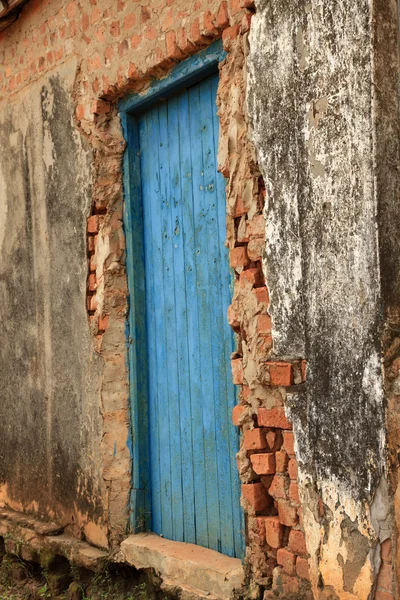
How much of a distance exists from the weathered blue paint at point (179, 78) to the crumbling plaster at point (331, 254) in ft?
1.55

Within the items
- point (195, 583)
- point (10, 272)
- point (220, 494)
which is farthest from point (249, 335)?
point (10, 272)

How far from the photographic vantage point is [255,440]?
3.48 m

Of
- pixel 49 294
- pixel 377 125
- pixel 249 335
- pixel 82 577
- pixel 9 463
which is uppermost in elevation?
pixel 377 125

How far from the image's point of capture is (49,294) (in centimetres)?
511

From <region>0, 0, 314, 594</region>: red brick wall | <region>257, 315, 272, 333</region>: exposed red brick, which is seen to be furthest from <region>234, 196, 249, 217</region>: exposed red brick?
<region>257, 315, 272, 333</region>: exposed red brick

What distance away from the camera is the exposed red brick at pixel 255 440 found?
346 centimetres

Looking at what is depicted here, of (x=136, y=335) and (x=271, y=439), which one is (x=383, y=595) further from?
(x=136, y=335)

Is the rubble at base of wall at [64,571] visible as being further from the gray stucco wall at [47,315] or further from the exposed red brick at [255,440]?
the exposed red brick at [255,440]

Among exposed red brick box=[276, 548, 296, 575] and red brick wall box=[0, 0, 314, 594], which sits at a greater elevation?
red brick wall box=[0, 0, 314, 594]

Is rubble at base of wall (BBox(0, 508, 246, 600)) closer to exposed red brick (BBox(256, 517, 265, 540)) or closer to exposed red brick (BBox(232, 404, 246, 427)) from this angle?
exposed red brick (BBox(256, 517, 265, 540))

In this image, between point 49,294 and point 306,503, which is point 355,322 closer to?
point 306,503

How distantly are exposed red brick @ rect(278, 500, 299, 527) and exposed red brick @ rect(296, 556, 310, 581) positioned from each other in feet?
0.47

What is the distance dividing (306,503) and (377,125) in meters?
1.50

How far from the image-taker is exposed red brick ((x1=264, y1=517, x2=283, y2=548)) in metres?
3.39
